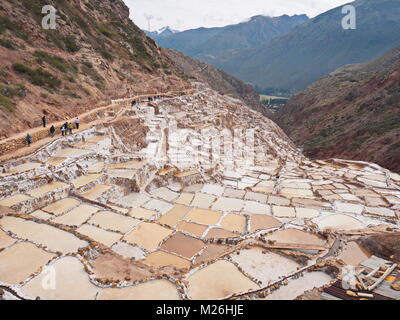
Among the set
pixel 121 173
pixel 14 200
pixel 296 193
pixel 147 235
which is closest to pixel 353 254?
pixel 296 193

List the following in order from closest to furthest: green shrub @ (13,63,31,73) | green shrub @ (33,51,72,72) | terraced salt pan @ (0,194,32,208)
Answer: terraced salt pan @ (0,194,32,208)
green shrub @ (13,63,31,73)
green shrub @ (33,51,72,72)

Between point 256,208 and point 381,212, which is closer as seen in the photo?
point 256,208

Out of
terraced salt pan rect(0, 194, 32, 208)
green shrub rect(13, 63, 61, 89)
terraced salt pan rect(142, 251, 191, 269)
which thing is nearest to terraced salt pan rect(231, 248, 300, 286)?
terraced salt pan rect(142, 251, 191, 269)

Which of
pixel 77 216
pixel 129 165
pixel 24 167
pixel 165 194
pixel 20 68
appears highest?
pixel 20 68

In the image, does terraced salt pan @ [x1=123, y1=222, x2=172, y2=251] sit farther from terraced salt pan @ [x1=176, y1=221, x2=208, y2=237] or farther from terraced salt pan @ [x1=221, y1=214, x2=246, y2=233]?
terraced salt pan @ [x1=221, y1=214, x2=246, y2=233]

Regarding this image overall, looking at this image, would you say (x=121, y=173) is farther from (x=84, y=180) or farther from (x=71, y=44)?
(x=71, y=44)

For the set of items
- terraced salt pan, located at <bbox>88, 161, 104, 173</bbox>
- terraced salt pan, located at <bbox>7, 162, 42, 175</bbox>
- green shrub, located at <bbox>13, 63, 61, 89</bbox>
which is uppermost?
green shrub, located at <bbox>13, 63, 61, 89</bbox>

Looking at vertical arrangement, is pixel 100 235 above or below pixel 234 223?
above

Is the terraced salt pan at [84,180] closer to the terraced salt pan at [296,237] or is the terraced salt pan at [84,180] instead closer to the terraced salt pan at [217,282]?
the terraced salt pan at [217,282]

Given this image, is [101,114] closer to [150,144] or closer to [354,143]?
[150,144]
